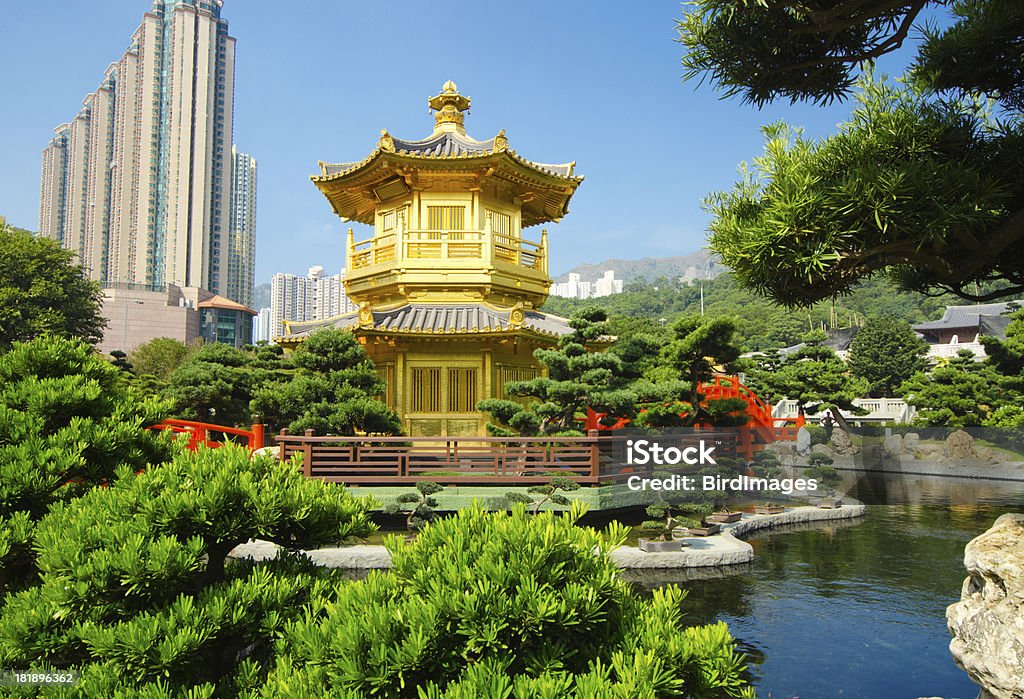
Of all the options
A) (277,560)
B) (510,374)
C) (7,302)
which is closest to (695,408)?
→ (510,374)

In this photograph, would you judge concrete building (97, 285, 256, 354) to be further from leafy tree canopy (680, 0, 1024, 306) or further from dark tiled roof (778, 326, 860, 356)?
leafy tree canopy (680, 0, 1024, 306)

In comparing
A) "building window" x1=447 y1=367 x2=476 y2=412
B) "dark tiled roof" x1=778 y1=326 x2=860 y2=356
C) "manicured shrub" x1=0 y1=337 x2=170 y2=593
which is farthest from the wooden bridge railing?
"dark tiled roof" x1=778 y1=326 x2=860 y2=356

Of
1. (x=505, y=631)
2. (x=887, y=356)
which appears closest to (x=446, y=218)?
(x=505, y=631)

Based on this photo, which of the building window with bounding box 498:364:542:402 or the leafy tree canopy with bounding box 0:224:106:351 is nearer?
the building window with bounding box 498:364:542:402

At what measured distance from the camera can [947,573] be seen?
966 centimetres

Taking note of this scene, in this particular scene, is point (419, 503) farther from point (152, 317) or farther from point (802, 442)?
A: point (152, 317)

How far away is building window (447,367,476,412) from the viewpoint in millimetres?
14297

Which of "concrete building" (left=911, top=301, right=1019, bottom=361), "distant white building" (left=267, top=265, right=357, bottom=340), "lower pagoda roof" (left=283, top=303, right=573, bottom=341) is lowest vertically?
"lower pagoda roof" (left=283, top=303, right=573, bottom=341)

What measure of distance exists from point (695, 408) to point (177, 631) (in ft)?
46.4

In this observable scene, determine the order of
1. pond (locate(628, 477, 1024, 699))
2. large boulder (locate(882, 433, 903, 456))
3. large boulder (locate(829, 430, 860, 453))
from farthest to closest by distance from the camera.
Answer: large boulder (locate(829, 430, 860, 453))
large boulder (locate(882, 433, 903, 456))
pond (locate(628, 477, 1024, 699))

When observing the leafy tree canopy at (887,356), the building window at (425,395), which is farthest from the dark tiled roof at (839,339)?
the building window at (425,395)

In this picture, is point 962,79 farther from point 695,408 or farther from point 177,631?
point 695,408

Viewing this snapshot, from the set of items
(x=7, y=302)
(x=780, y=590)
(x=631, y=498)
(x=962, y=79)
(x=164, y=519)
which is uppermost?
(x=7, y=302)

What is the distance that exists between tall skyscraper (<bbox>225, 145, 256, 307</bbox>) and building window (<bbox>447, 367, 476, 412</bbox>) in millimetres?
74272
